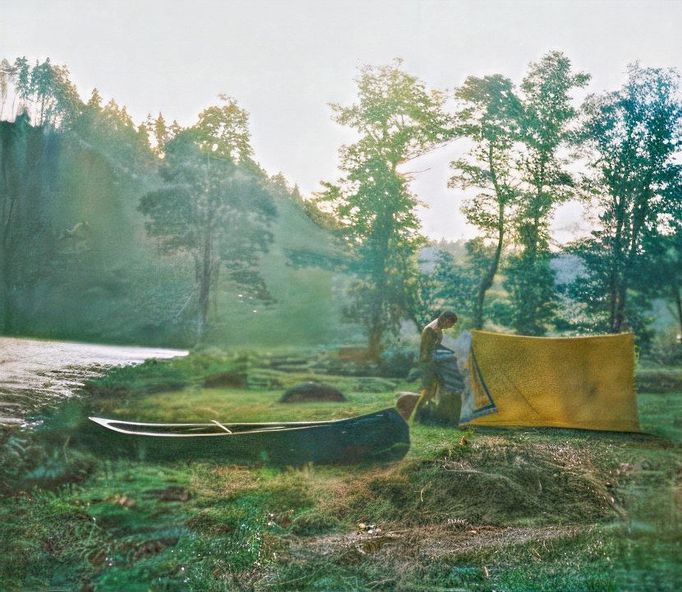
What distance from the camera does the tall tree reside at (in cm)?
660

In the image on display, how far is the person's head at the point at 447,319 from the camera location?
656 cm

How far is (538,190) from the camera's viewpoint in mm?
6668

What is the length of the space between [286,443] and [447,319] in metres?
2.14

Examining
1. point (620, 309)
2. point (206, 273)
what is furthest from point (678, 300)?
point (206, 273)

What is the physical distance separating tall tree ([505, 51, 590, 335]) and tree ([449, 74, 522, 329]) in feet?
0.46

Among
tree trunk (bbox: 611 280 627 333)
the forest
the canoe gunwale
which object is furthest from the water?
tree trunk (bbox: 611 280 627 333)

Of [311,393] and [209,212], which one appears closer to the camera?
[311,393]

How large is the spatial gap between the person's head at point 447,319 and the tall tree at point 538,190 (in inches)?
25.5

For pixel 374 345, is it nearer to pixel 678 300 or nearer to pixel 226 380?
pixel 226 380

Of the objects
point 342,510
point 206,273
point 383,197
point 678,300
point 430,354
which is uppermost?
A: point 383,197

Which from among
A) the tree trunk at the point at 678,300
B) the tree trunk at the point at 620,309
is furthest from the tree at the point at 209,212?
the tree trunk at the point at 678,300

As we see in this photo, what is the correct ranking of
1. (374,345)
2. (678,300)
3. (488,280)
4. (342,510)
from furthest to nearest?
(488,280) < (374,345) < (678,300) < (342,510)

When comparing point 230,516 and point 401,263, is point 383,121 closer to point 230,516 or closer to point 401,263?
point 401,263

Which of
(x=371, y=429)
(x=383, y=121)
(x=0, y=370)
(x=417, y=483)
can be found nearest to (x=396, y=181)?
(x=383, y=121)
